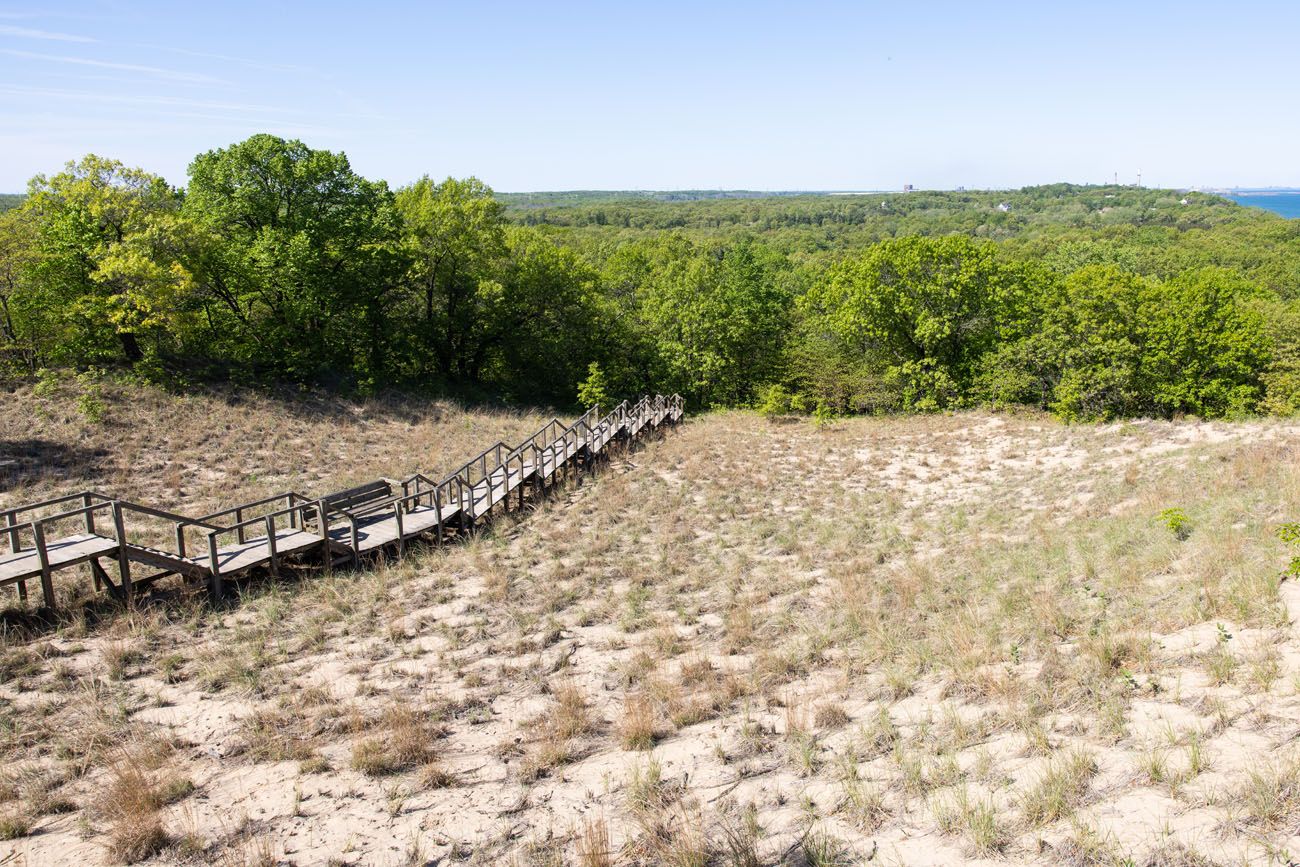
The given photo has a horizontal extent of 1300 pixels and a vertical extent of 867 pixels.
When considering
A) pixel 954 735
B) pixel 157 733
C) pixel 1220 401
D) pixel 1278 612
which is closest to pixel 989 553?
pixel 1278 612

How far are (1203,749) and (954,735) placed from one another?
1691 mm

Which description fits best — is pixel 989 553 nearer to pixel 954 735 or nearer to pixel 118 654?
pixel 954 735

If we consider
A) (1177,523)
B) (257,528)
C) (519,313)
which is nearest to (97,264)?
(257,528)

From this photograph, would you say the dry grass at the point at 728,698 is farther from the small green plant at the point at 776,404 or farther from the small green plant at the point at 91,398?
the small green plant at the point at 776,404

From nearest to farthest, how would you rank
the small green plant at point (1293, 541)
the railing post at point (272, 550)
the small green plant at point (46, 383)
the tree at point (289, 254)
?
the small green plant at point (1293, 541)
the railing post at point (272, 550)
the small green plant at point (46, 383)
the tree at point (289, 254)

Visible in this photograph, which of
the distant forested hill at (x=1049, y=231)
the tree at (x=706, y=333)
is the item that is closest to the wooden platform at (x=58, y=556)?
the tree at (x=706, y=333)

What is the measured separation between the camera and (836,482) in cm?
1808

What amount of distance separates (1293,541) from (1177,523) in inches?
74.2

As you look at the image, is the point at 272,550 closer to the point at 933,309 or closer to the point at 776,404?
the point at 776,404

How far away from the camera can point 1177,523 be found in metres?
10.0

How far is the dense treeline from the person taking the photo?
2241 centimetres

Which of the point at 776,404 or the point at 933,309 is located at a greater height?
the point at 933,309

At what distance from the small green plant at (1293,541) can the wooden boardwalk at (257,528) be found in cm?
1177

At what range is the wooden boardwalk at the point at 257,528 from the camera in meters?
9.80
